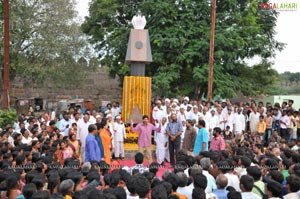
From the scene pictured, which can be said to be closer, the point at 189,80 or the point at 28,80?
the point at 189,80

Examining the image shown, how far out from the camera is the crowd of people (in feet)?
16.1

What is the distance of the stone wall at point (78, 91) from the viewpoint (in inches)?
961

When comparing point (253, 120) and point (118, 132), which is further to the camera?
point (253, 120)

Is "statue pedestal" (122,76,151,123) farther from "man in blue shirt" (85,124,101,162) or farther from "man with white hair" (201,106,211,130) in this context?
"man in blue shirt" (85,124,101,162)

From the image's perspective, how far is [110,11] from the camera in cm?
2044

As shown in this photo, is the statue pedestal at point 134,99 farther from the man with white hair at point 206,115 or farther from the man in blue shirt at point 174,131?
the man in blue shirt at point 174,131

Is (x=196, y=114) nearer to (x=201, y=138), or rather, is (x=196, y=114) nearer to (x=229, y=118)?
(x=229, y=118)

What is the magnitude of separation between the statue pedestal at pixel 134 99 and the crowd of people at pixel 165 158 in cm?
46

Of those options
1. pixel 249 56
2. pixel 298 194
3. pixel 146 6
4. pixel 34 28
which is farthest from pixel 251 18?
pixel 298 194

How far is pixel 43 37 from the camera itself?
1962cm

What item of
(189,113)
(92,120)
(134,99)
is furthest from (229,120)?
(92,120)

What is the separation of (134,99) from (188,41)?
587cm

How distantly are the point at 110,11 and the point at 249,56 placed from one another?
7394mm

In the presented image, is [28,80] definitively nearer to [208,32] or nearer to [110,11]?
[110,11]
